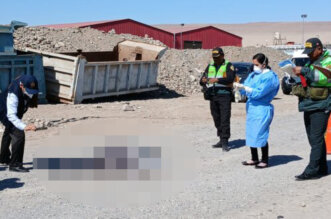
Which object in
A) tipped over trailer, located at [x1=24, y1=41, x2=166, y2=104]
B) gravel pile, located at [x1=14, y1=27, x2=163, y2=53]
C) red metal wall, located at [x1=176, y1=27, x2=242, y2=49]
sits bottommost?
tipped over trailer, located at [x1=24, y1=41, x2=166, y2=104]

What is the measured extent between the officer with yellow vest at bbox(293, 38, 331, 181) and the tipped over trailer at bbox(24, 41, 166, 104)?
33.2ft

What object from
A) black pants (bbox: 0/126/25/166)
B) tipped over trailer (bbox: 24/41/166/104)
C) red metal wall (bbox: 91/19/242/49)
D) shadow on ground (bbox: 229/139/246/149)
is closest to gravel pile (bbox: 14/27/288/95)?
tipped over trailer (bbox: 24/41/166/104)

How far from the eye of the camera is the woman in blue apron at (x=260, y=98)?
7742 millimetres

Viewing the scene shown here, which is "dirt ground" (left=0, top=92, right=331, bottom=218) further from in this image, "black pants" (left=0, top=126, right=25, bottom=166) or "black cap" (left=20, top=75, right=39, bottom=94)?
"black cap" (left=20, top=75, right=39, bottom=94)

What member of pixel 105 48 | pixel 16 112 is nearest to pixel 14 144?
pixel 16 112

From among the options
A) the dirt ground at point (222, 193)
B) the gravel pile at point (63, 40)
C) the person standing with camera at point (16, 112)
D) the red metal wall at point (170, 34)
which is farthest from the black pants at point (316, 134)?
the red metal wall at point (170, 34)

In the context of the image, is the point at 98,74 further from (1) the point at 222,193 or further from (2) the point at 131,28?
(2) the point at 131,28

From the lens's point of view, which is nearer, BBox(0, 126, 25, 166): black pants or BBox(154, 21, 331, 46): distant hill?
BBox(0, 126, 25, 166): black pants

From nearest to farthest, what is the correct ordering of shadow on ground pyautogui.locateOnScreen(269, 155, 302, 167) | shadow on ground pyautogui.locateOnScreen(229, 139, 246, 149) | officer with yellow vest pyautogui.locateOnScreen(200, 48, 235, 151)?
1. shadow on ground pyautogui.locateOnScreen(269, 155, 302, 167)
2. officer with yellow vest pyautogui.locateOnScreen(200, 48, 235, 151)
3. shadow on ground pyautogui.locateOnScreen(229, 139, 246, 149)

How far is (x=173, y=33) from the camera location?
1874 inches

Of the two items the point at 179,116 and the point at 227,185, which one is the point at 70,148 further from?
the point at 179,116

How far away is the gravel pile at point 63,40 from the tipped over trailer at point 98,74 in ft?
19.0

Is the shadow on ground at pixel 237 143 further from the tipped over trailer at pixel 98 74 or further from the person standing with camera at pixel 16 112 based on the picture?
the tipped over trailer at pixel 98 74

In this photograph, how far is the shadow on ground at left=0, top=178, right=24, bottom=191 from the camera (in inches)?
276
